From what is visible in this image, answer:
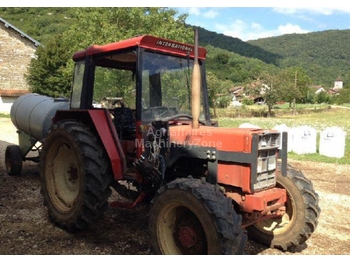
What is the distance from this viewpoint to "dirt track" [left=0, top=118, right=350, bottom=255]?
400 cm

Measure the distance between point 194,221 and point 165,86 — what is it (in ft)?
5.69

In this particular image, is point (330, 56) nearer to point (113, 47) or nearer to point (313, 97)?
point (313, 97)

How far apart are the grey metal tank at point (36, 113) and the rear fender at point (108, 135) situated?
2.74m

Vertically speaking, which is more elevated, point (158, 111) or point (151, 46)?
point (151, 46)

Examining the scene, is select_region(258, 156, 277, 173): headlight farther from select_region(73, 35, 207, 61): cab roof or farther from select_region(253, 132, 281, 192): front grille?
select_region(73, 35, 207, 61): cab roof

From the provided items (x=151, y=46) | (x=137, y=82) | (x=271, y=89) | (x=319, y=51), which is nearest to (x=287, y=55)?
(x=319, y=51)

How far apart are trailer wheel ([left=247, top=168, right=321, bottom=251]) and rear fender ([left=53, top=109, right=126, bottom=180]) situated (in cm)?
182

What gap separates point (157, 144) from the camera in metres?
3.97

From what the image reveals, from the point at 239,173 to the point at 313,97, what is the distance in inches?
3546

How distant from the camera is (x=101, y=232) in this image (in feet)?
Result: 14.7

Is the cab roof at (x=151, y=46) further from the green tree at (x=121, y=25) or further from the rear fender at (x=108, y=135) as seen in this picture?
the green tree at (x=121, y=25)

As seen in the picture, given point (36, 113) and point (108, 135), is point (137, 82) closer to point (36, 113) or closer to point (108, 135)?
point (108, 135)

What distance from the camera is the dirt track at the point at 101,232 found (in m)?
4.00

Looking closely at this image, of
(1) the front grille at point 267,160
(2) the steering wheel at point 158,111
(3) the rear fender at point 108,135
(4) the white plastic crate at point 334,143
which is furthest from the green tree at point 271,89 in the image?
(1) the front grille at point 267,160
